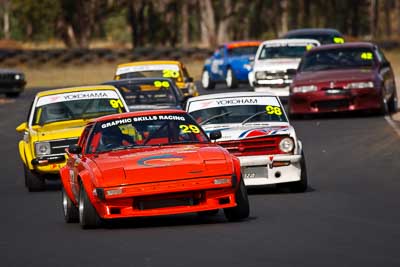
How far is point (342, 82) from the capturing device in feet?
92.6

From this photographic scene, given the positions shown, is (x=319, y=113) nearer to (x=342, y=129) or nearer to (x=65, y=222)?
(x=342, y=129)

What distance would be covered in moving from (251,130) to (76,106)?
451 cm

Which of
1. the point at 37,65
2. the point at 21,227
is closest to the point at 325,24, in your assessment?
the point at 37,65

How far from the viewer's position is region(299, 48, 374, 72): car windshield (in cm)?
2959

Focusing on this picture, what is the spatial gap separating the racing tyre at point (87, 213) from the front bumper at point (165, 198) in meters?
0.16

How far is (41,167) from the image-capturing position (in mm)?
18188

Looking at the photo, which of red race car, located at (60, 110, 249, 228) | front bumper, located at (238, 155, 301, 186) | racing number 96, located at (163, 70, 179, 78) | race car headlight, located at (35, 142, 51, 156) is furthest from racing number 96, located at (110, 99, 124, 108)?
racing number 96, located at (163, 70, 179, 78)

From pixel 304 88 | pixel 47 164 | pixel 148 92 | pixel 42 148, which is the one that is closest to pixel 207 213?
pixel 47 164

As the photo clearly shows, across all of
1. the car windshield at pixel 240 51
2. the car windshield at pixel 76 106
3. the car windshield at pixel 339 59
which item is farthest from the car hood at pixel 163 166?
the car windshield at pixel 240 51

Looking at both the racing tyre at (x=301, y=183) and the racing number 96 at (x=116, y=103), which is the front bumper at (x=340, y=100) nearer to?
the racing number 96 at (x=116, y=103)

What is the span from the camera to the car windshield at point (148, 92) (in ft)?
82.4

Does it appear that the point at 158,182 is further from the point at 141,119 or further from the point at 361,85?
the point at 361,85

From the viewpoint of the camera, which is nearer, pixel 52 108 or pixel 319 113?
pixel 52 108

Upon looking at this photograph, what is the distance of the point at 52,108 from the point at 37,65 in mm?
40927
